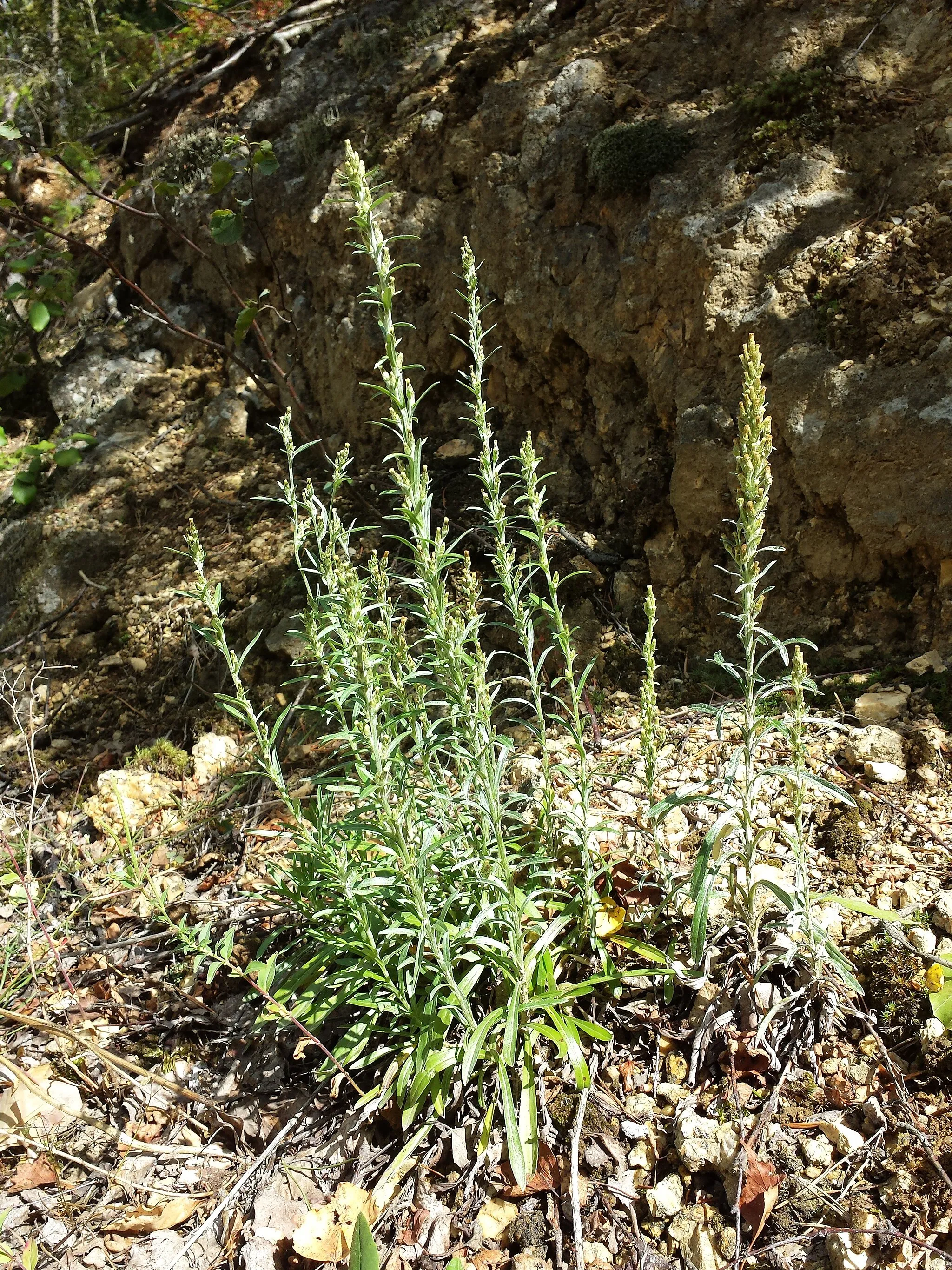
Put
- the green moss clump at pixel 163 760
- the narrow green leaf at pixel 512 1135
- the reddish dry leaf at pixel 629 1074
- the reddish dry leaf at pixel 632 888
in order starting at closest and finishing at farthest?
1. the narrow green leaf at pixel 512 1135
2. the reddish dry leaf at pixel 629 1074
3. the reddish dry leaf at pixel 632 888
4. the green moss clump at pixel 163 760

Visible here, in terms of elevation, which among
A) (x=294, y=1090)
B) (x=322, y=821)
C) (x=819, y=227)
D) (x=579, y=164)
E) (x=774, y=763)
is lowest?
(x=294, y=1090)

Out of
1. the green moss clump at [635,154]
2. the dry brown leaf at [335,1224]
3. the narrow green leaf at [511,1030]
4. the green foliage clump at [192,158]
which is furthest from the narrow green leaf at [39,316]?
the dry brown leaf at [335,1224]

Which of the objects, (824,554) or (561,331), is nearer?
(824,554)

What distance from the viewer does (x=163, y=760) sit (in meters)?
4.90

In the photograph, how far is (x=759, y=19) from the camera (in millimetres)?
5027

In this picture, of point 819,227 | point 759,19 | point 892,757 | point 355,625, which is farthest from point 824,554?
point 759,19

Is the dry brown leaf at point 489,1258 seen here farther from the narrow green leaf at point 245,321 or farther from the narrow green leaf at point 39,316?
the narrow green leaf at point 39,316

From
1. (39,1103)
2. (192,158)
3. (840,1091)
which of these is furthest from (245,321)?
(840,1091)

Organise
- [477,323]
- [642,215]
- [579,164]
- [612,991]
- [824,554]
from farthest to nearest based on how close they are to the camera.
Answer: [579,164] → [642,215] → [824,554] → [612,991] → [477,323]

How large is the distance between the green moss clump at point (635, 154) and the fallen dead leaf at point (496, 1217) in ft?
16.5

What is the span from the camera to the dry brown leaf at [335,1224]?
2.47 m

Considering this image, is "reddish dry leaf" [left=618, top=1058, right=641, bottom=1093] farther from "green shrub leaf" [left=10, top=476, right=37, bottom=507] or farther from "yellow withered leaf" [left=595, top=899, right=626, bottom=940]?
"green shrub leaf" [left=10, top=476, right=37, bottom=507]

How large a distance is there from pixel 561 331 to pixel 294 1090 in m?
4.26

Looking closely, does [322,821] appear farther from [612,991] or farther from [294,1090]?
[612,991]
